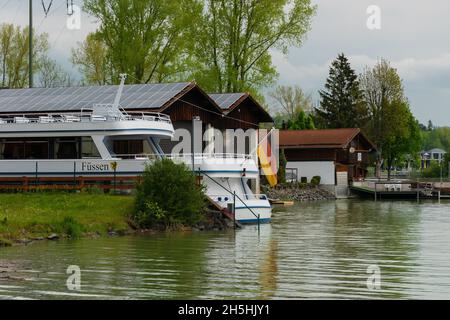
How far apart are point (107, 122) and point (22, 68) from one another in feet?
124

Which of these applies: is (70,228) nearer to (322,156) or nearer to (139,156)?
(139,156)

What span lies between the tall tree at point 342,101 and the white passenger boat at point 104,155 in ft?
200

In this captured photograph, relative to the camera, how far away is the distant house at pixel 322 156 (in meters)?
77.6

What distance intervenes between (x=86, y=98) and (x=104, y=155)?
33.0ft

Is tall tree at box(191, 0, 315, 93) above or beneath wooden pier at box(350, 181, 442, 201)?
above

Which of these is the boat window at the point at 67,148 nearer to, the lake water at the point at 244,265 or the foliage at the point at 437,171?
the lake water at the point at 244,265

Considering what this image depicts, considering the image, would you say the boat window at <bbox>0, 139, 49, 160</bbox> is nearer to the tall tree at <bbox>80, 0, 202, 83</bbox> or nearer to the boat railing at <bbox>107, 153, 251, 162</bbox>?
the boat railing at <bbox>107, 153, 251, 162</bbox>

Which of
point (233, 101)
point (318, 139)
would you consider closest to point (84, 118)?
point (233, 101)

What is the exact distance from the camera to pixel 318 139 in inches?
3125

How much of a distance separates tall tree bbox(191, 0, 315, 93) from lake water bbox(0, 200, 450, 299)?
30.8m

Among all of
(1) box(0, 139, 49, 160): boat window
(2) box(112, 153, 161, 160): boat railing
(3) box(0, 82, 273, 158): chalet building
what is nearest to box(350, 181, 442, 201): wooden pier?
(3) box(0, 82, 273, 158): chalet building

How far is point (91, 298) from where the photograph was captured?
704 inches

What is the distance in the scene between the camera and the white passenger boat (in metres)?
37.9
